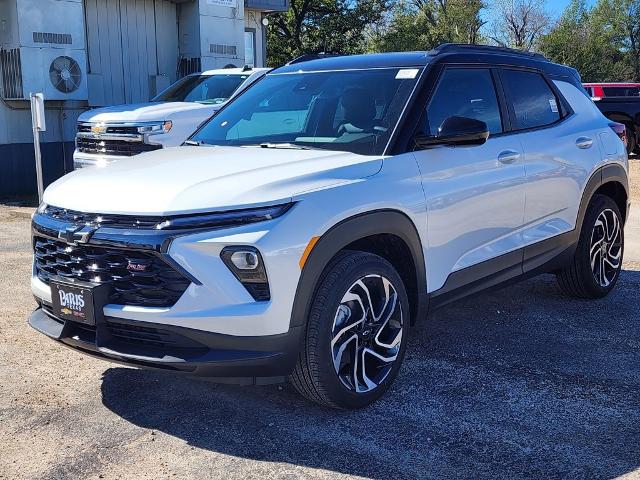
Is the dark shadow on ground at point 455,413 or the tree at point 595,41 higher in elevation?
the tree at point 595,41

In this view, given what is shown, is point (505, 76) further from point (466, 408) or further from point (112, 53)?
point (112, 53)

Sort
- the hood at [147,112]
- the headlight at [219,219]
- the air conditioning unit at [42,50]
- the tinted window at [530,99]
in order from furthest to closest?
the air conditioning unit at [42,50]
the hood at [147,112]
the tinted window at [530,99]
the headlight at [219,219]

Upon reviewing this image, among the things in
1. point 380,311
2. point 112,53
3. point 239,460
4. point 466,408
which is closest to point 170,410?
point 239,460

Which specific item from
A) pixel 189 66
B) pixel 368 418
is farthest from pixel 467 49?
pixel 189 66

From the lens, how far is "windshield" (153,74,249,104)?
1097cm

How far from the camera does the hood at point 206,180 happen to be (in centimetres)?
→ 329

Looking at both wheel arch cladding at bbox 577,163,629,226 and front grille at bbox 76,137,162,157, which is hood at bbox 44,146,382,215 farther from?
front grille at bbox 76,137,162,157

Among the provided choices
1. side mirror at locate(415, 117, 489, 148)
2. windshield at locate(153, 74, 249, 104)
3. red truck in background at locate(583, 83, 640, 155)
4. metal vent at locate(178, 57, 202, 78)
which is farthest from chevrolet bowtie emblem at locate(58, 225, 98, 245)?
red truck in background at locate(583, 83, 640, 155)

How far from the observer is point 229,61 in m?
16.4

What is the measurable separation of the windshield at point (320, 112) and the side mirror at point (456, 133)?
0.22m

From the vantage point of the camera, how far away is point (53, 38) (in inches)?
505

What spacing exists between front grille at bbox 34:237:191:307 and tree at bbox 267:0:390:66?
29840 mm

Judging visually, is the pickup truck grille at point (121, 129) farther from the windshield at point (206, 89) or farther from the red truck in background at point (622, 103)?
the red truck in background at point (622, 103)

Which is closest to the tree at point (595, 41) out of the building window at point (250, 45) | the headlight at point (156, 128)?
the building window at point (250, 45)
